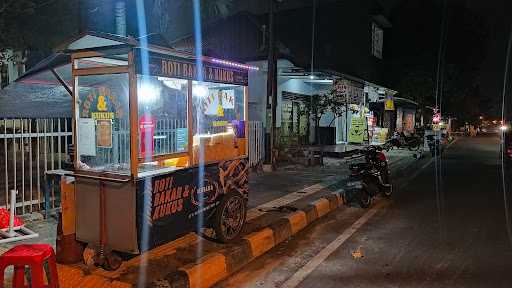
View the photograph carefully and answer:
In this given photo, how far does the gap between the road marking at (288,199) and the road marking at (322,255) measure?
144 cm

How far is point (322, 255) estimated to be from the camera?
6.04 metres

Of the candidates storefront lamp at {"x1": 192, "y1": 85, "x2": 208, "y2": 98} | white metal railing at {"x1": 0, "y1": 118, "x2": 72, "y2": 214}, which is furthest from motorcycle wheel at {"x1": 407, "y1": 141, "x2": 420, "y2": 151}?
white metal railing at {"x1": 0, "y1": 118, "x2": 72, "y2": 214}

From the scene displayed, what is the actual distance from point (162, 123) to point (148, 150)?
841mm

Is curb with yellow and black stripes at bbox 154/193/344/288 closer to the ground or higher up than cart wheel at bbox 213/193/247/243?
closer to the ground

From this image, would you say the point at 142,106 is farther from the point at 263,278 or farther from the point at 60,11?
the point at 60,11

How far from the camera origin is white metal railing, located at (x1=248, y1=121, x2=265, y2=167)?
500 inches

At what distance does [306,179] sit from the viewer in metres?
11.9

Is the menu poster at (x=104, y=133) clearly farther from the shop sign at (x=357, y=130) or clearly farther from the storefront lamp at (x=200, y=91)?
the shop sign at (x=357, y=130)

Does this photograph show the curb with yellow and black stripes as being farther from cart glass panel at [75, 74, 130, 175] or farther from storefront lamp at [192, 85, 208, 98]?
storefront lamp at [192, 85, 208, 98]

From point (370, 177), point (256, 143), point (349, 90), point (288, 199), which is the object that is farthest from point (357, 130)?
point (288, 199)

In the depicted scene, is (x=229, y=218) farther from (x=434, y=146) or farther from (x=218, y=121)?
(x=434, y=146)

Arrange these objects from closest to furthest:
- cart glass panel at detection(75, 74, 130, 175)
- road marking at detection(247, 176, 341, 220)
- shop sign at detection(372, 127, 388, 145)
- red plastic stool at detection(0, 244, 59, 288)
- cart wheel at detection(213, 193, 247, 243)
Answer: red plastic stool at detection(0, 244, 59, 288) < cart glass panel at detection(75, 74, 130, 175) < cart wheel at detection(213, 193, 247, 243) < road marking at detection(247, 176, 341, 220) < shop sign at detection(372, 127, 388, 145)

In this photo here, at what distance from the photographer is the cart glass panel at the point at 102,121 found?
5051 mm

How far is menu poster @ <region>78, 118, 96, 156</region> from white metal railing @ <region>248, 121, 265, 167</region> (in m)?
7.55
